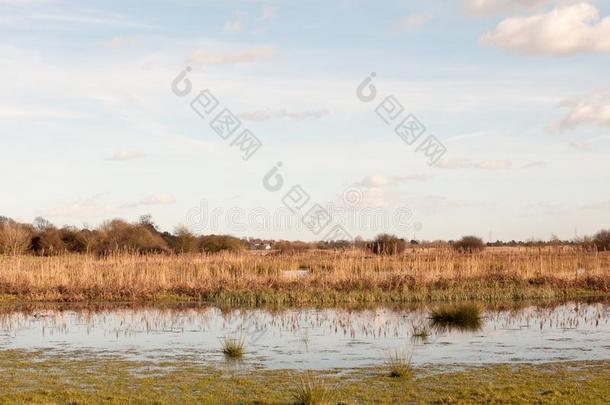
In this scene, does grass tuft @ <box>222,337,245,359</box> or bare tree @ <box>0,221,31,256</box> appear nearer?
grass tuft @ <box>222,337,245,359</box>

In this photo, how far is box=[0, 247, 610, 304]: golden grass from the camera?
2414 cm

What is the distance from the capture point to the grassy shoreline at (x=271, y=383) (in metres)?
9.86

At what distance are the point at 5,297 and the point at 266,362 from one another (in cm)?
1408

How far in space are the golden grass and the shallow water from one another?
1.82m

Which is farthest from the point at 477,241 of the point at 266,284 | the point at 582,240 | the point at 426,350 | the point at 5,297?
the point at 426,350

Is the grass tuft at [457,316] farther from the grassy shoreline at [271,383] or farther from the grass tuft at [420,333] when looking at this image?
the grassy shoreline at [271,383]

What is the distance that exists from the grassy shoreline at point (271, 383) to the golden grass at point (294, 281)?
1090 centimetres

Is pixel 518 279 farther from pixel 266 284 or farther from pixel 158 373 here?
pixel 158 373

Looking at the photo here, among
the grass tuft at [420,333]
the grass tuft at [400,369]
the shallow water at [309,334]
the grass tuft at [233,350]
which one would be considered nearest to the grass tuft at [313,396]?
the grass tuft at [400,369]

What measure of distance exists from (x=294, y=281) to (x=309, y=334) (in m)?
8.81

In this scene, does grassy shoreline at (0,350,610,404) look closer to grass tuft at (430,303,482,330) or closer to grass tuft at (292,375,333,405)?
grass tuft at (292,375,333,405)

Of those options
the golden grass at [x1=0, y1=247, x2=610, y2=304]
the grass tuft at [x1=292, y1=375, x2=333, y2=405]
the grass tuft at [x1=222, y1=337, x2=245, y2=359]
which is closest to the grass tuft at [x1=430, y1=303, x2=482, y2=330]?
the golden grass at [x1=0, y1=247, x2=610, y2=304]

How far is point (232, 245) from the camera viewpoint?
183ft

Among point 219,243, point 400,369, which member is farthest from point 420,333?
point 219,243
